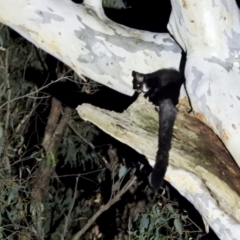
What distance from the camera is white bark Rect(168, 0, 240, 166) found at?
273 centimetres

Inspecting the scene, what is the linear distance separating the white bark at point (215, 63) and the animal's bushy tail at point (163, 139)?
0.09m

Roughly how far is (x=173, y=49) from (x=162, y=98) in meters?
0.18

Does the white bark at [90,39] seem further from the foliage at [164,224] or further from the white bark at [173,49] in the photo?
the foliage at [164,224]

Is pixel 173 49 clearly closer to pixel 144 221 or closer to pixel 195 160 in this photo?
pixel 195 160

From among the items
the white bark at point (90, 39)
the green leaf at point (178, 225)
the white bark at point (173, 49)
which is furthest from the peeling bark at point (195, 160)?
the green leaf at point (178, 225)

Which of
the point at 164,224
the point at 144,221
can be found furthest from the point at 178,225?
the point at 144,221

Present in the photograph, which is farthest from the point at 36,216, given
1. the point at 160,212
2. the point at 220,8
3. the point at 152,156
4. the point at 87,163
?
the point at 220,8

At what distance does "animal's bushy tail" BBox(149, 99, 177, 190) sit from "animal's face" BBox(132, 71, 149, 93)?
0.27 feet

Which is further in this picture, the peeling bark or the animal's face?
the animal's face

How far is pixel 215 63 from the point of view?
2785 mm

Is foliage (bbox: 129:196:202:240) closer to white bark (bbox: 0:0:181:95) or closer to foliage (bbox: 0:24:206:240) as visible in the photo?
foliage (bbox: 0:24:206:240)

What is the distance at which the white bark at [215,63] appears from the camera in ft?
8.96

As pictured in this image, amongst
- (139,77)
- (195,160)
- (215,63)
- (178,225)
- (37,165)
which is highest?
(215,63)

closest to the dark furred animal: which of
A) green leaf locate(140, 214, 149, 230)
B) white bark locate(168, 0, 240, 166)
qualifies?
white bark locate(168, 0, 240, 166)
